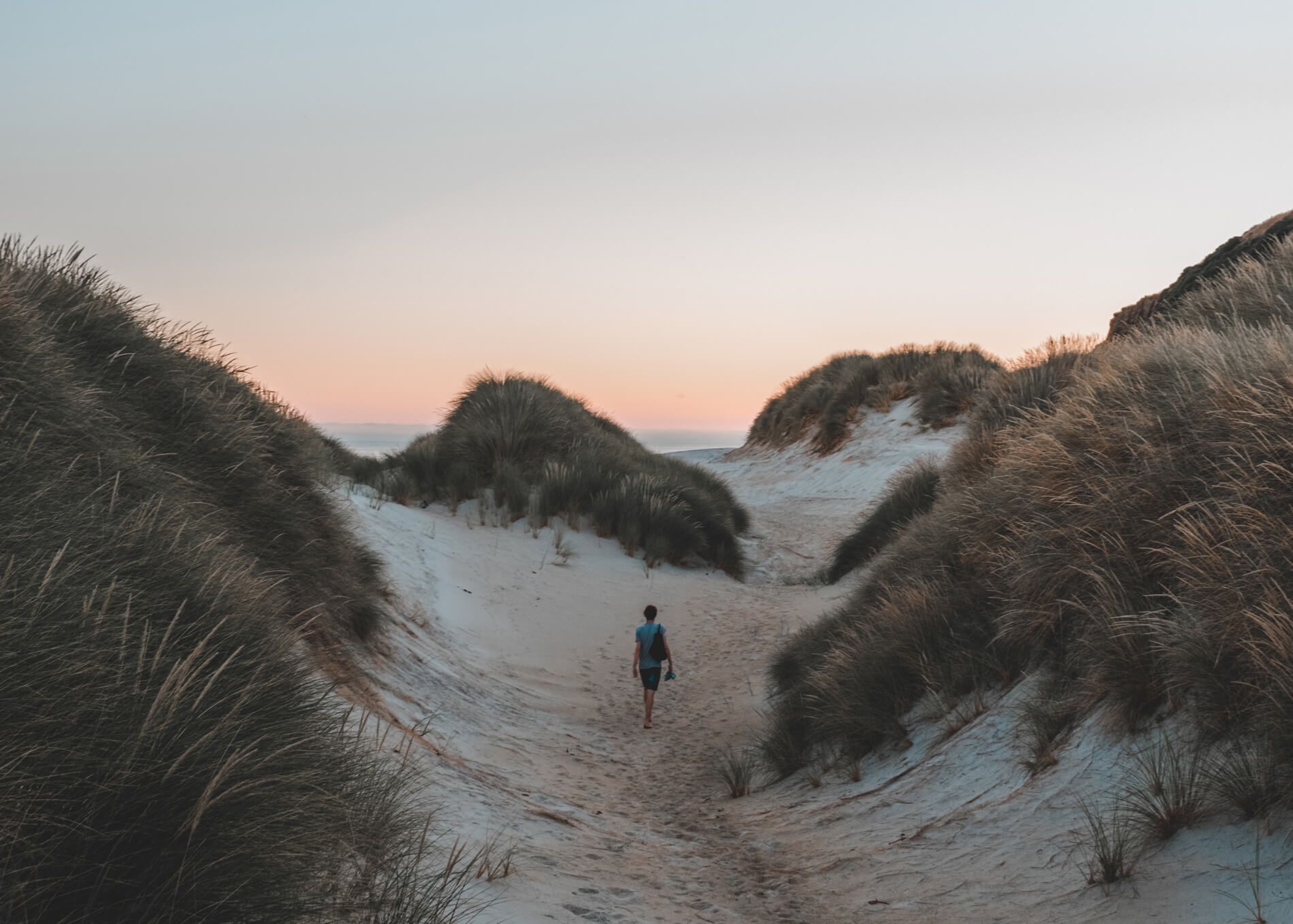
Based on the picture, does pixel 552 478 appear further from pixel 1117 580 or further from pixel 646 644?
pixel 1117 580

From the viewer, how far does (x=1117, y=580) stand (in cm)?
473

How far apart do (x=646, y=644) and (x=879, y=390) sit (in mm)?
20200

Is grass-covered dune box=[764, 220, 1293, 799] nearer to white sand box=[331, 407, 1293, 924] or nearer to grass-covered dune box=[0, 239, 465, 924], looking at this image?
white sand box=[331, 407, 1293, 924]

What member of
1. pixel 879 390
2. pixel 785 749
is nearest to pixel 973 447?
pixel 785 749

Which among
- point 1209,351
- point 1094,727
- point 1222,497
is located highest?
point 1209,351

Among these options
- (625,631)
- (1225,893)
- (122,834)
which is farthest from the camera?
(625,631)

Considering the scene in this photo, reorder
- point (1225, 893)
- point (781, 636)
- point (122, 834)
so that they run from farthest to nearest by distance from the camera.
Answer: point (781, 636) < point (1225, 893) < point (122, 834)

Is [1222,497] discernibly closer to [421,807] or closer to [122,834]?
[421,807]

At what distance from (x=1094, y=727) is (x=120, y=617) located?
4281 millimetres

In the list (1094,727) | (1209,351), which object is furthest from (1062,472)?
(1094,727)

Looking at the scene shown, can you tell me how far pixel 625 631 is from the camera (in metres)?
12.0

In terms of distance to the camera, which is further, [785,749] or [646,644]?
[646,644]

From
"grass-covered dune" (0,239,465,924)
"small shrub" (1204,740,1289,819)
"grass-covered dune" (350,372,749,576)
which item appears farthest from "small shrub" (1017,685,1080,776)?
"grass-covered dune" (350,372,749,576)

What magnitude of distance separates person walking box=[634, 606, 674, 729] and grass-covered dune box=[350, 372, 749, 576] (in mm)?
5625
